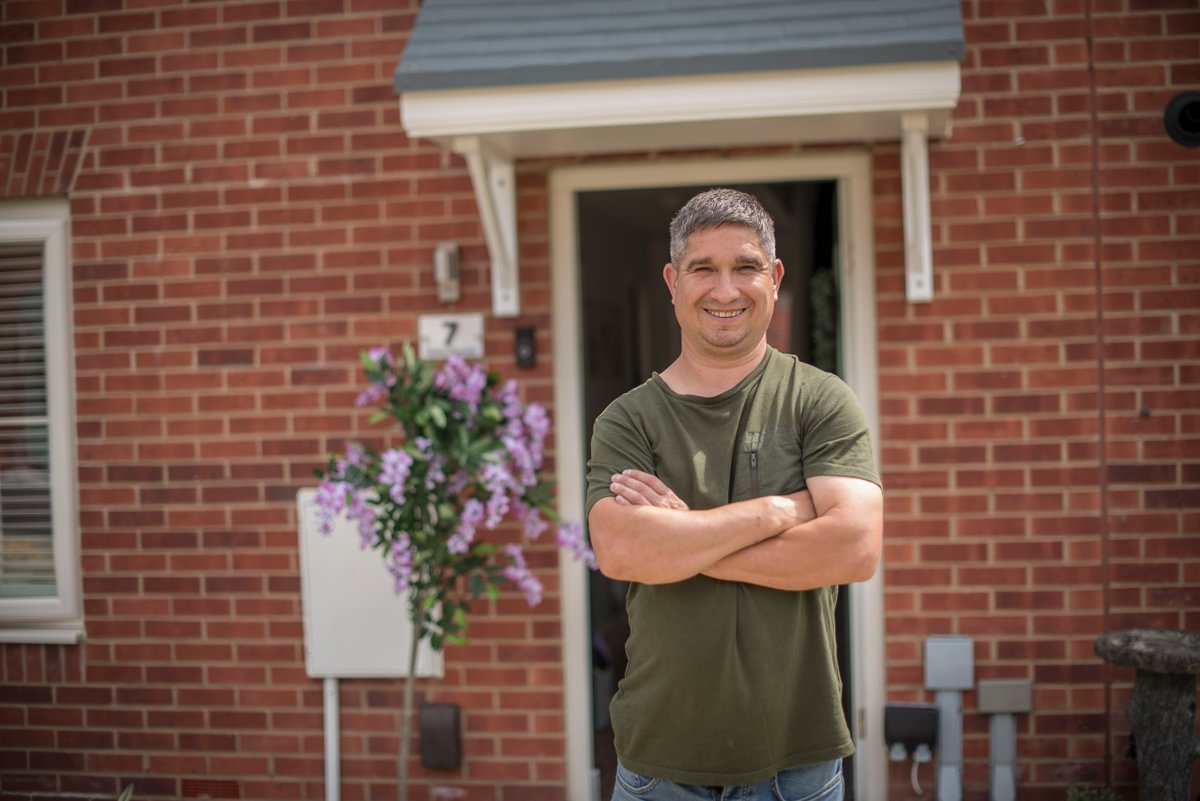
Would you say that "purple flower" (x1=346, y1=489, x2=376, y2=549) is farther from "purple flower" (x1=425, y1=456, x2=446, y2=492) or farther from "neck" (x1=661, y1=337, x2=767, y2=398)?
"neck" (x1=661, y1=337, x2=767, y2=398)

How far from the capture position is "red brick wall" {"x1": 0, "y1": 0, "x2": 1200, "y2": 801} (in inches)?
144

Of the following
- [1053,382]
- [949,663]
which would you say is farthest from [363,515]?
[1053,382]

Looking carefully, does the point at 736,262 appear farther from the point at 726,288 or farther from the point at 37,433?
the point at 37,433

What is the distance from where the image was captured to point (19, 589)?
13.9 ft

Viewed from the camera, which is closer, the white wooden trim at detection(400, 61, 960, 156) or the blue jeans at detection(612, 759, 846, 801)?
the blue jeans at detection(612, 759, 846, 801)

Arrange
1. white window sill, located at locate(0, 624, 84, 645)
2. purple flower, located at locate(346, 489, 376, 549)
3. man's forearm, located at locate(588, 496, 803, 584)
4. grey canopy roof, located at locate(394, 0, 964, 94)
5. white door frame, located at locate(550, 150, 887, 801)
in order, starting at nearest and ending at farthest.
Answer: man's forearm, located at locate(588, 496, 803, 584), grey canopy roof, located at locate(394, 0, 964, 94), purple flower, located at locate(346, 489, 376, 549), white door frame, located at locate(550, 150, 887, 801), white window sill, located at locate(0, 624, 84, 645)

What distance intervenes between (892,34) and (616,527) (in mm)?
1803

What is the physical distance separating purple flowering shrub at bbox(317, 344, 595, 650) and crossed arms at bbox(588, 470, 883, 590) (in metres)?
1.39

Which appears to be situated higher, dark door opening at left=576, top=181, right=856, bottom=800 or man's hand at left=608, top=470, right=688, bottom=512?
dark door opening at left=576, top=181, right=856, bottom=800

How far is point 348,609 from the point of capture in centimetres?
394

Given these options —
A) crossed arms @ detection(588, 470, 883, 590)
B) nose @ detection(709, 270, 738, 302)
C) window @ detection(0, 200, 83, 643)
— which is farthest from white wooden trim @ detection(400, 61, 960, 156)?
window @ detection(0, 200, 83, 643)

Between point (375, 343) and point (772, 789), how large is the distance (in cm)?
245

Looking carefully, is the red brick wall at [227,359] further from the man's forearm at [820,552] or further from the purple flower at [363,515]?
the man's forearm at [820,552]

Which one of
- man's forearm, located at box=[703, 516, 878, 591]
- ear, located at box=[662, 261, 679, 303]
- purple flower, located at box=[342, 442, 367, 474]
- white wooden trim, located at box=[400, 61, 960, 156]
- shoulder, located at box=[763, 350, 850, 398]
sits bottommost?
man's forearm, located at box=[703, 516, 878, 591]
